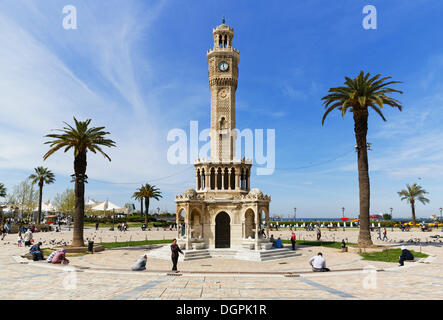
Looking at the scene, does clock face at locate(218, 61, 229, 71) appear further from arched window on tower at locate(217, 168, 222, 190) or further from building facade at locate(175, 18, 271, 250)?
arched window on tower at locate(217, 168, 222, 190)

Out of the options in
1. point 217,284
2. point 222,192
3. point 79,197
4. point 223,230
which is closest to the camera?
point 217,284

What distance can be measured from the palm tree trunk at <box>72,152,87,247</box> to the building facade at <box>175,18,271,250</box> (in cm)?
966

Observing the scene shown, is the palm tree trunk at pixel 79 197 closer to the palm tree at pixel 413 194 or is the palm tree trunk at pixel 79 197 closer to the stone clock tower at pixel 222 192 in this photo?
the stone clock tower at pixel 222 192

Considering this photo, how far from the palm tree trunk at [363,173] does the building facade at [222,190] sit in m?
9.66

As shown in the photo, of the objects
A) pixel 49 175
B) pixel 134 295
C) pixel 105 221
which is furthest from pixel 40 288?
pixel 105 221

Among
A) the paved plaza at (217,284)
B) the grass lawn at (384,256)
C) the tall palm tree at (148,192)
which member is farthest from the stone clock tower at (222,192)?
the tall palm tree at (148,192)

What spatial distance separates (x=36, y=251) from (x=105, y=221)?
66144 millimetres

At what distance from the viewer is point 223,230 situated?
30.6 metres

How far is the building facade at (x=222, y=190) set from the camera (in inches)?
1153

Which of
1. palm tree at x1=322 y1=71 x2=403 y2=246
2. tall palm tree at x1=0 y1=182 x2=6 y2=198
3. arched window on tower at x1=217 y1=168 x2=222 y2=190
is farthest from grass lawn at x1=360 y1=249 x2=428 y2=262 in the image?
tall palm tree at x1=0 y1=182 x2=6 y2=198

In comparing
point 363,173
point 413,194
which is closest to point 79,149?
point 363,173

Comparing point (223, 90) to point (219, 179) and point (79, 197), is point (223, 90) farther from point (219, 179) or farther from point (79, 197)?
point (79, 197)

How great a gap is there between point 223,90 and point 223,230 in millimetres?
15411
